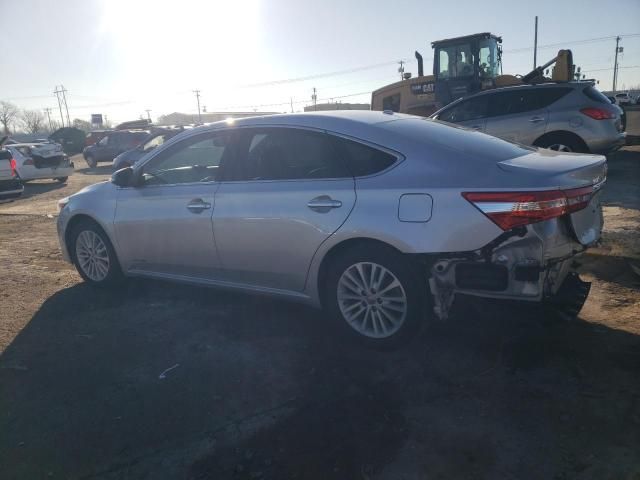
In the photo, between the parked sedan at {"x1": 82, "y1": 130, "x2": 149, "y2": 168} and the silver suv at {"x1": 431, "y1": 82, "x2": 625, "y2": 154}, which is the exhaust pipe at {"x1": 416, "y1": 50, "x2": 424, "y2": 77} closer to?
the silver suv at {"x1": 431, "y1": 82, "x2": 625, "y2": 154}

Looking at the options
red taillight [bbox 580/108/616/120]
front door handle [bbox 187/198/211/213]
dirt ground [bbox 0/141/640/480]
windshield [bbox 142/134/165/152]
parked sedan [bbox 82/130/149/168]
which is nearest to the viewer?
dirt ground [bbox 0/141/640/480]

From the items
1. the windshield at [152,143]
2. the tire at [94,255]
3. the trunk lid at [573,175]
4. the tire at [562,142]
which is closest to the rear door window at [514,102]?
the tire at [562,142]

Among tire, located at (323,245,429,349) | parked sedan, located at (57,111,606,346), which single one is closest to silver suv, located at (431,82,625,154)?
parked sedan, located at (57,111,606,346)

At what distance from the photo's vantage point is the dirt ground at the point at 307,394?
2520 mm

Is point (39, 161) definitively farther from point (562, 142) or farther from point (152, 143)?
point (562, 142)

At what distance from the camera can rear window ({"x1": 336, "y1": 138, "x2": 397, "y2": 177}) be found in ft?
11.5

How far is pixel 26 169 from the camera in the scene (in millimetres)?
16219

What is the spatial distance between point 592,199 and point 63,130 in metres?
44.8

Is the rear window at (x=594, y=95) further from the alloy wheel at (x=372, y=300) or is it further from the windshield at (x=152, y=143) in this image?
the windshield at (x=152, y=143)

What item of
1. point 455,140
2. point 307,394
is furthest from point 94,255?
point 455,140

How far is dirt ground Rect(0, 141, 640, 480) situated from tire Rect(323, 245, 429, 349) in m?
0.17

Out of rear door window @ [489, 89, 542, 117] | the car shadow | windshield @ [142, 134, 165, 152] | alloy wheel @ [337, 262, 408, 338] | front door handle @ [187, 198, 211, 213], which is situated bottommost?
the car shadow

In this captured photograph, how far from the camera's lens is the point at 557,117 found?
9266 millimetres

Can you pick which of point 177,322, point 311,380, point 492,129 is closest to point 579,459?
point 311,380
